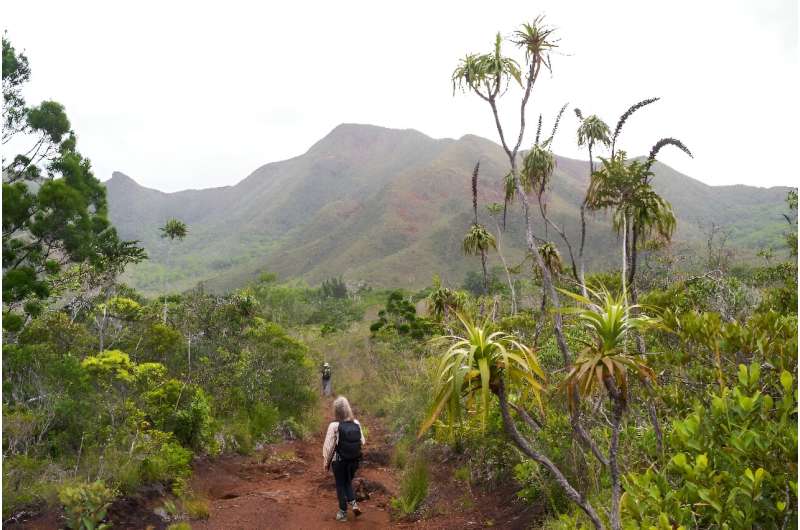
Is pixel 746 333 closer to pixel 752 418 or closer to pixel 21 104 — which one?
pixel 752 418

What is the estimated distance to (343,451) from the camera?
6121 mm

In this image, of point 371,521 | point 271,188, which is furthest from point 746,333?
point 271,188

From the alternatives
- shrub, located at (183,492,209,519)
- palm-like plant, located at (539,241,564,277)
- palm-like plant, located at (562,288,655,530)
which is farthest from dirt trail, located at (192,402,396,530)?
palm-like plant, located at (539,241,564,277)

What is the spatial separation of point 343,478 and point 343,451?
429mm

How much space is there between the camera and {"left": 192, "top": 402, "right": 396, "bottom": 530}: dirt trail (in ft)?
20.7

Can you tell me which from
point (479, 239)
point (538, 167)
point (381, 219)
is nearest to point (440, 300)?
point (479, 239)

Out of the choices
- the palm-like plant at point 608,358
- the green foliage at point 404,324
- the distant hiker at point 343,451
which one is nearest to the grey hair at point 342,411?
the distant hiker at point 343,451

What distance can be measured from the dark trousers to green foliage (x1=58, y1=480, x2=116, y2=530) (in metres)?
2.38

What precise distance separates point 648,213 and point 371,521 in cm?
513

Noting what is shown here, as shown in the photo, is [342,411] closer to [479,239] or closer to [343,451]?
[343,451]

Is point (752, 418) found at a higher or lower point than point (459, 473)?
higher

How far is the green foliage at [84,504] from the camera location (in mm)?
4848

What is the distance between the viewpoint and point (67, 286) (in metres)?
13.8

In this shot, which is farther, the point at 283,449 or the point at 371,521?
the point at 283,449
